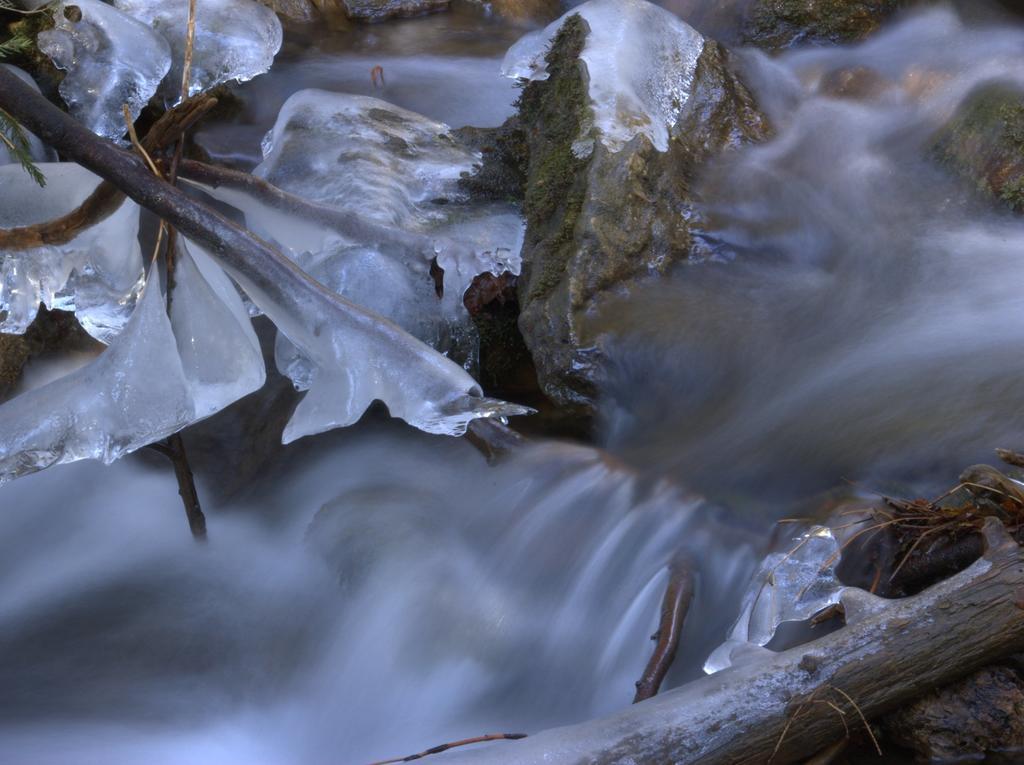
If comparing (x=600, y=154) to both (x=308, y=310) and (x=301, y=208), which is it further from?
(x=308, y=310)

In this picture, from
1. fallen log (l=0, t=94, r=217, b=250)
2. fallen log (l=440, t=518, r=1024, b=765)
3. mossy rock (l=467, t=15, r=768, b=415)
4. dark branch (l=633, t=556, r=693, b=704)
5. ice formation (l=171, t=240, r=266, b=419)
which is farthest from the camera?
mossy rock (l=467, t=15, r=768, b=415)

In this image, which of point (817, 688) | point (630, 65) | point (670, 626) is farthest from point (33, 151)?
point (817, 688)

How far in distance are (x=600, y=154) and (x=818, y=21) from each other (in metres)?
1.67

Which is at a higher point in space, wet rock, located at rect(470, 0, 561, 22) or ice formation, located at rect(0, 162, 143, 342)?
wet rock, located at rect(470, 0, 561, 22)

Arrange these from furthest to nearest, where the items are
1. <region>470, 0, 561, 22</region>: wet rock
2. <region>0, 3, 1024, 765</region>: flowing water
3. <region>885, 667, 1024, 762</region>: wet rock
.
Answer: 1. <region>470, 0, 561, 22</region>: wet rock
2. <region>0, 3, 1024, 765</region>: flowing water
3. <region>885, 667, 1024, 762</region>: wet rock

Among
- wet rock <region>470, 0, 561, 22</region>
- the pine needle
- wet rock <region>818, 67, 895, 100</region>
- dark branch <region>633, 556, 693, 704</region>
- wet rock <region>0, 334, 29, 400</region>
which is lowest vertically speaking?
wet rock <region>0, 334, 29, 400</region>

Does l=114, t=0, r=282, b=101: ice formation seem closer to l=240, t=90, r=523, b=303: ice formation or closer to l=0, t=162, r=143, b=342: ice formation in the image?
l=240, t=90, r=523, b=303: ice formation

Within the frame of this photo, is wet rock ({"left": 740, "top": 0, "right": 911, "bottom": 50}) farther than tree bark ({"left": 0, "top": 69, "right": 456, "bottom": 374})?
Yes

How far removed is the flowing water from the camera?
2844mm

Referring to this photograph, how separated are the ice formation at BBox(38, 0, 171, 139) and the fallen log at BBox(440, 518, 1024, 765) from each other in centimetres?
330

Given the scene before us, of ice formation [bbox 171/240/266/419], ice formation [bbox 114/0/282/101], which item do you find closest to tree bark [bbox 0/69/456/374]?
ice formation [bbox 171/240/266/419]

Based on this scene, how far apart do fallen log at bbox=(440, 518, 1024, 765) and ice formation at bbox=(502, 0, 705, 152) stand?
6.48 feet

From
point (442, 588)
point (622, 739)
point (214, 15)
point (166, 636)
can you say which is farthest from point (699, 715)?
point (214, 15)

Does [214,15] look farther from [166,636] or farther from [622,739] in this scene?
[622,739]
